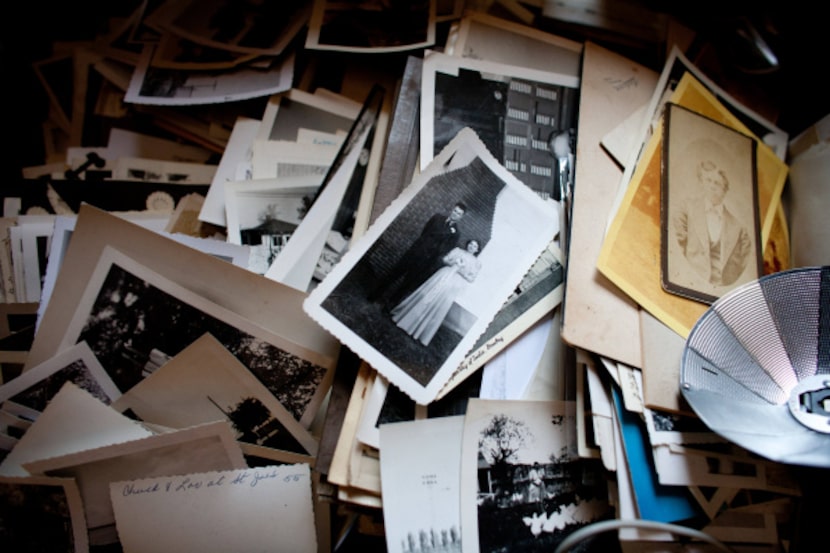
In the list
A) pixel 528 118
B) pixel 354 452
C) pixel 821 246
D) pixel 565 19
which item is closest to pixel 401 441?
pixel 354 452

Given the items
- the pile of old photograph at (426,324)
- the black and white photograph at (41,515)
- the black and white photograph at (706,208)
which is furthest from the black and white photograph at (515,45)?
the black and white photograph at (41,515)

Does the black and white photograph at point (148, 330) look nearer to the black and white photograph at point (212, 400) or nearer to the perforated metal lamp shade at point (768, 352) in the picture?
the black and white photograph at point (212, 400)

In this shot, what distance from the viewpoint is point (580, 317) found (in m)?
0.79


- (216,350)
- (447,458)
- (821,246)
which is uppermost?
(821,246)

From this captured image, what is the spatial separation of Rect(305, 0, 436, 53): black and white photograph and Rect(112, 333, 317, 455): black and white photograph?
58 cm

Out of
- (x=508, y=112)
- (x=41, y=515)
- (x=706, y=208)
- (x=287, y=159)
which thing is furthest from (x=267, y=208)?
(x=706, y=208)

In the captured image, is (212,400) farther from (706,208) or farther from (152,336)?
(706,208)

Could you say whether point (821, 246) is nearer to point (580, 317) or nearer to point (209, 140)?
point (580, 317)

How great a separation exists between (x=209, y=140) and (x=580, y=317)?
0.84 metres

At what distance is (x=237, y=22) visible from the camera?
1163 mm

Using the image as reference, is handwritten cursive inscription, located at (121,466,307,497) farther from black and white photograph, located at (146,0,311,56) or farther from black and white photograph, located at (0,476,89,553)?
black and white photograph, located at (146,0,311,56)

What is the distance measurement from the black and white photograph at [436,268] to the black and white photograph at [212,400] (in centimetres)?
17

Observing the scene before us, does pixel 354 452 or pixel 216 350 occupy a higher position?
pixel 216 350

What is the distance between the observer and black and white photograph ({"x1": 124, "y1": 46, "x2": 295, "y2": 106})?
3.68 ft
